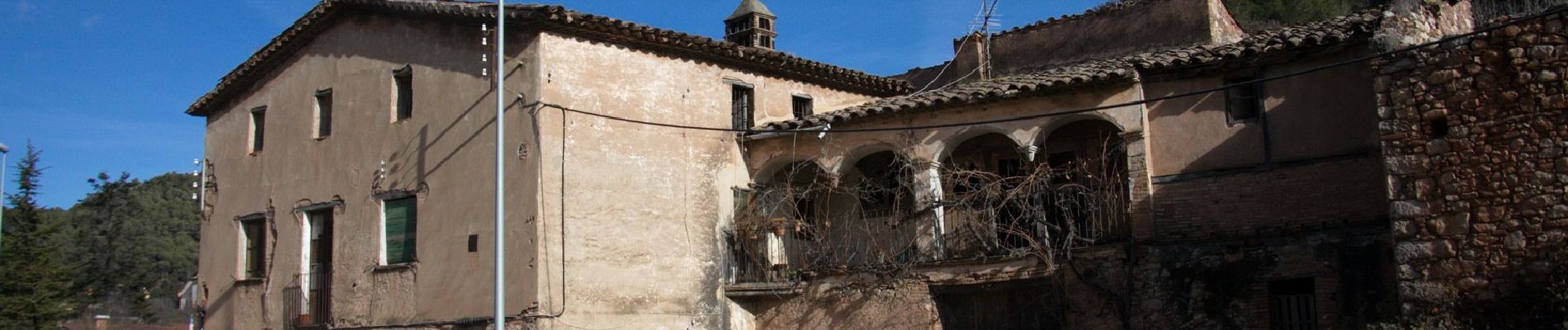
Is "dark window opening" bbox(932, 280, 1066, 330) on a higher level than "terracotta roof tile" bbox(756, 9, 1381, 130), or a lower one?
lower

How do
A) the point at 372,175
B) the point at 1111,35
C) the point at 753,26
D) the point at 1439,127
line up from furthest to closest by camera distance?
1. the point at 753,26
2. the point at 1111,35
3. the point at 372,175
4. the point at 1439,127

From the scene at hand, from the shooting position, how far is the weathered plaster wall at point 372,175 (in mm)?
19406

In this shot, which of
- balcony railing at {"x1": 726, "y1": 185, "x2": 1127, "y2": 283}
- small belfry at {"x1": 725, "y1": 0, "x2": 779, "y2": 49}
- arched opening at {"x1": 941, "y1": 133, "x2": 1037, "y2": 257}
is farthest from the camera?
small belfry at {"x1": 725, "y1": 0, "x2": 779, "y2": 49}

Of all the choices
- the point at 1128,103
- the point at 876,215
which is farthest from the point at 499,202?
the point at 1128,103

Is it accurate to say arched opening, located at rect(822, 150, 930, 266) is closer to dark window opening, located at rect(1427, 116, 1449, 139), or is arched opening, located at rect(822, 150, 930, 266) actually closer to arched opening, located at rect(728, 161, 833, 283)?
arched opening, located at rect(728, 161, 833, 283)

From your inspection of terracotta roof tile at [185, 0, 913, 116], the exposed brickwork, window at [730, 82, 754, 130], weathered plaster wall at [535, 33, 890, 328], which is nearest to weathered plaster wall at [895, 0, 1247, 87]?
terracotta roof tile at [185, 0, 913, 116]

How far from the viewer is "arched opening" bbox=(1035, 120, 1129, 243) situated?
1812cm

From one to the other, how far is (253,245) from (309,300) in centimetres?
233

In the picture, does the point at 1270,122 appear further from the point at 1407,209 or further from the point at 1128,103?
the point at 1407,209

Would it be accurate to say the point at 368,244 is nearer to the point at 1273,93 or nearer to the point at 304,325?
the point at 304,325

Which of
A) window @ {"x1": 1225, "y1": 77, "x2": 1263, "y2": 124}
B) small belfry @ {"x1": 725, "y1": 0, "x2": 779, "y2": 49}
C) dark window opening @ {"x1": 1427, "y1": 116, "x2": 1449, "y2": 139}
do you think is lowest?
dark window opening @ {"x1": 1427, "y1": 116, "x2": 1449, "y2": 139}

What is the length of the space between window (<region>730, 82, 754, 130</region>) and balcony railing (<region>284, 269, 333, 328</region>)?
677 centimetres

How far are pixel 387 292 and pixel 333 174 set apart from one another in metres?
2.49

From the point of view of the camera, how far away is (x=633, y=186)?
19.7 meters
